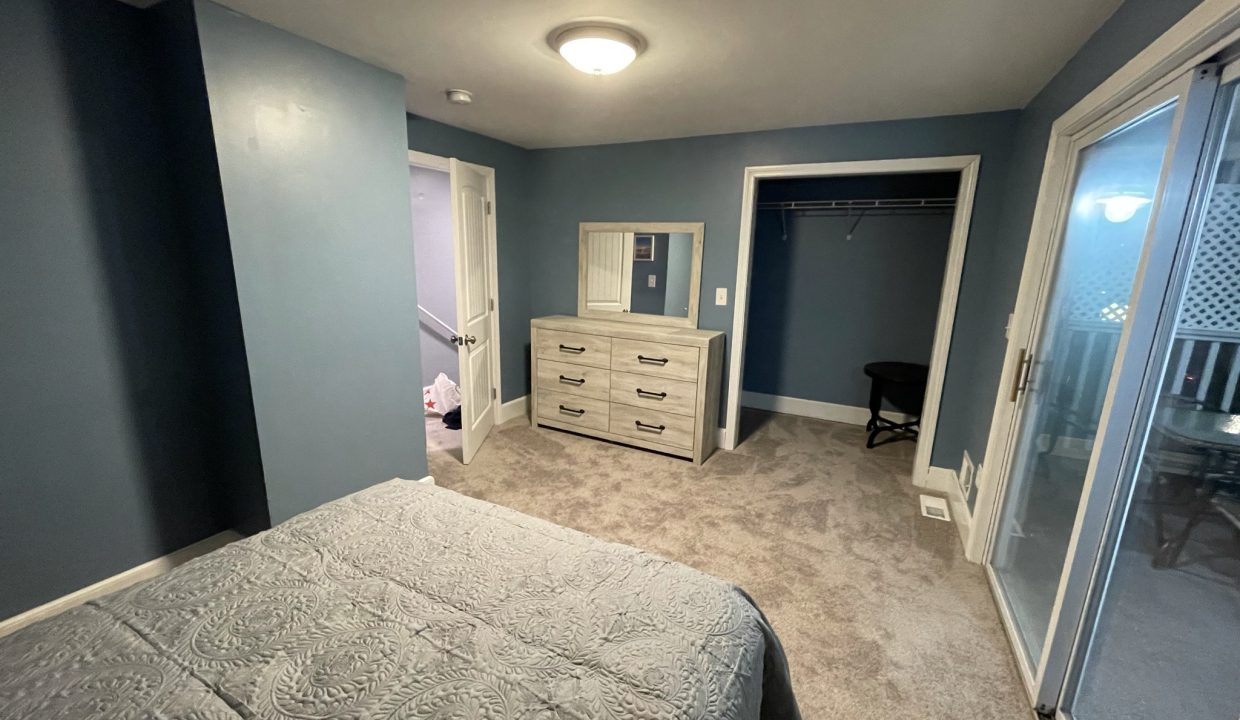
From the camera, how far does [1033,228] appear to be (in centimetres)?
194

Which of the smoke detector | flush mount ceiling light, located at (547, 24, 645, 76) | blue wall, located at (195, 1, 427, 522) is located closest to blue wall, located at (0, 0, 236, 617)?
blue wall, located at (195, 1, 427, 522)

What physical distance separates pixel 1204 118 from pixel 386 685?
220 centimetres

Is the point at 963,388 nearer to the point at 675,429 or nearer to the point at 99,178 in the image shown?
the point at 675,429

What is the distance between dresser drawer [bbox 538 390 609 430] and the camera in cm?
345

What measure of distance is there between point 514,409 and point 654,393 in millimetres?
1400

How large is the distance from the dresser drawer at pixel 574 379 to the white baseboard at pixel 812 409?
147 cm

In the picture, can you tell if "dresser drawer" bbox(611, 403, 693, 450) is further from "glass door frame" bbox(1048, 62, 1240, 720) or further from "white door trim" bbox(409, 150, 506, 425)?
"glass door frame" bbox(1048, 62, 1240, 720)

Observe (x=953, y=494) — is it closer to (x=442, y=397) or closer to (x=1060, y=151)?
(x=1060, y=151)

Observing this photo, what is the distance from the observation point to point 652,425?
326 centimetres

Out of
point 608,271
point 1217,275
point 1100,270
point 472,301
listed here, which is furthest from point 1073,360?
point 472,301

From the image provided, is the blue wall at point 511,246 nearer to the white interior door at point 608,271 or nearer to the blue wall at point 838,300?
the white interior door at point 608,271

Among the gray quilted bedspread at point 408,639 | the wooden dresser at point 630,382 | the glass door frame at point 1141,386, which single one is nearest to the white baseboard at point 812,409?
the wooden dresser at point 630,382

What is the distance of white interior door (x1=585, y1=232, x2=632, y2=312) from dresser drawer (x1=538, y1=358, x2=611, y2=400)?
23.7 inches

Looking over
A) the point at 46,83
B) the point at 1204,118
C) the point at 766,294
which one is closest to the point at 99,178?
the point at 46,83
